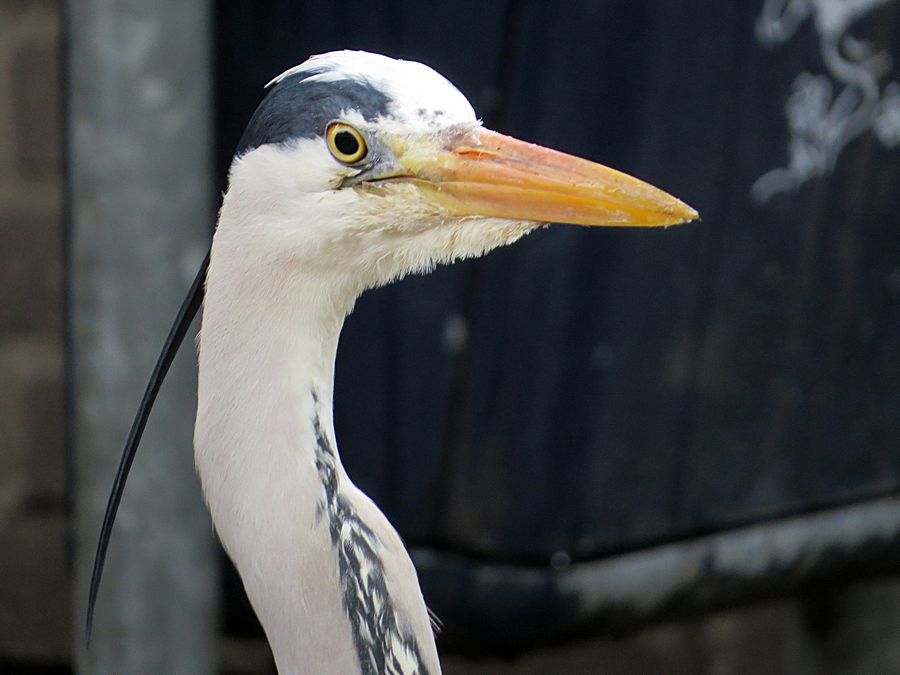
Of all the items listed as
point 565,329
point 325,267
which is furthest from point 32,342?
point 325,267

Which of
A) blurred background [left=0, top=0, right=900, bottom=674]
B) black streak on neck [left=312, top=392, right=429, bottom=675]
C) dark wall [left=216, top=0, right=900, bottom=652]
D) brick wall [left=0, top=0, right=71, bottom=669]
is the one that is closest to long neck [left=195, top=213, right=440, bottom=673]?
black streak on neck [left=312, top=392, right=429, bottom=675]

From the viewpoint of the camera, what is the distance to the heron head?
86cm

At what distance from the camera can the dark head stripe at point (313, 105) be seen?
0.86 meters

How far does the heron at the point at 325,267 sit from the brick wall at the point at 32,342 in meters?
1.14

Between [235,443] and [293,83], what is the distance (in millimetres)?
228

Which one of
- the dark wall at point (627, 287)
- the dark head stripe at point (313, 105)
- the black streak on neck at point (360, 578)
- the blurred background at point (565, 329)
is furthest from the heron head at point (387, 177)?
the dark wall at point (627, 287)

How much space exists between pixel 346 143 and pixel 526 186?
0.11 meters

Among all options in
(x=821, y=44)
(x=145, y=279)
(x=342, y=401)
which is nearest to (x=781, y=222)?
(x=821, y=44)

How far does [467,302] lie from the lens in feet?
4.66

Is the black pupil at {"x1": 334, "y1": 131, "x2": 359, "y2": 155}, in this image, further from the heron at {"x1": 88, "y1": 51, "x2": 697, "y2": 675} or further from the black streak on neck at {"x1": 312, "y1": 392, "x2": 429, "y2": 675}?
the black streak on neck at {"x1": 312, "y1": 392, "x2": 429, "y2": 675}

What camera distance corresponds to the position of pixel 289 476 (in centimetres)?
88

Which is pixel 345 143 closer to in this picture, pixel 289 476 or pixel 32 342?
pixel 289 476

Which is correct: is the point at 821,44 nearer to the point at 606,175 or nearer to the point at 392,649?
the point at 606,175

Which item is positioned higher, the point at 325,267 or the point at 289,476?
the point at 325,267
